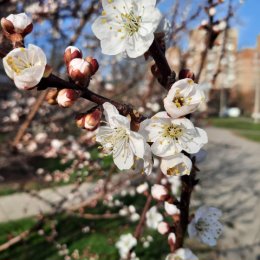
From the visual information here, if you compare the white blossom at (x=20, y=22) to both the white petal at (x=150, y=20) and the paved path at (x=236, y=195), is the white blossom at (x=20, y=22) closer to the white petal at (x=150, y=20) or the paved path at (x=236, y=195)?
the white petal at (x=150, y=20)

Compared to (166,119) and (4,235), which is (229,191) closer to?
(4,235)

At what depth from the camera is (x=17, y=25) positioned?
0.91m

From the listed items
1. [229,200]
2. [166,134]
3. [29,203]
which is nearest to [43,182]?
[29,203]

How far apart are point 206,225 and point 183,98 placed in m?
0.65

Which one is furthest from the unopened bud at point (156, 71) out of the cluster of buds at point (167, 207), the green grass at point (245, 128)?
the green grass at point (245, 128)

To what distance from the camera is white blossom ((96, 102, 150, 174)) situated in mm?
914

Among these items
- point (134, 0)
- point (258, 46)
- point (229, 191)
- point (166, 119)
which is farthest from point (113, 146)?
point (258, 46)

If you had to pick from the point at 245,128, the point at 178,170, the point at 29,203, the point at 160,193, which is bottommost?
the point at 245,128

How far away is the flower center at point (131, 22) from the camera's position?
1000 millimetres

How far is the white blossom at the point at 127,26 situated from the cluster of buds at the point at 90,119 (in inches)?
6.7

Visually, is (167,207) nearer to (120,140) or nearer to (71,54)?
(120,140)

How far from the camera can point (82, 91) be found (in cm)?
91

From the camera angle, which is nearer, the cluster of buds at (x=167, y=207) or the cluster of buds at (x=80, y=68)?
the cluster of buds at (x=80, y=68)

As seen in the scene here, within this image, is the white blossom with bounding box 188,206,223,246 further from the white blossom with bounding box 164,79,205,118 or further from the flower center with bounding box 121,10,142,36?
the flower center with bounding box 121,10,142,36
